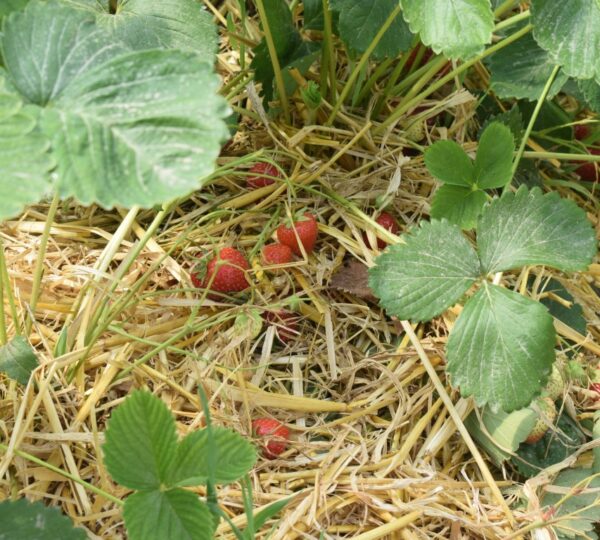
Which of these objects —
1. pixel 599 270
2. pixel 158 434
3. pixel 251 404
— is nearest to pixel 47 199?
pixel 251 404

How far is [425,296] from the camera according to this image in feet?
3.39

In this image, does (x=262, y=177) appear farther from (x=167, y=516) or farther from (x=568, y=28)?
(x=167, y=516)

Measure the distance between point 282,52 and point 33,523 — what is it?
0.81 meters

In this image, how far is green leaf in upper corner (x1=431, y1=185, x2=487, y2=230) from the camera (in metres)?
1.15

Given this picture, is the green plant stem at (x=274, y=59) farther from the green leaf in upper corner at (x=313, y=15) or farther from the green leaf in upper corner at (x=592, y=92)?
the green leaf in upper corner at (x=592, y=92)

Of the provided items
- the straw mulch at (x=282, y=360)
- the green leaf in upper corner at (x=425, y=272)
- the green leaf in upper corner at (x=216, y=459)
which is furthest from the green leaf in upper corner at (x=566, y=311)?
the green leaf in upper corner at (x=216, y=459)

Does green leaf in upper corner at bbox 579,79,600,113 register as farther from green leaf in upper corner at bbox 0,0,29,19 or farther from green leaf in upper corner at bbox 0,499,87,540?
green leaf in upper corner at bbox 0,499,87,540

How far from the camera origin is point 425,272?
41.4 inches

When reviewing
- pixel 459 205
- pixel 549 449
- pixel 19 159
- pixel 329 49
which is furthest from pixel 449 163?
pixel 19 159

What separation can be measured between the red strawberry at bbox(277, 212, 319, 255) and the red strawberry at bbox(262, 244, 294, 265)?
0.01 meters

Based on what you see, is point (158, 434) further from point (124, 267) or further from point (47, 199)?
point (47, 199)

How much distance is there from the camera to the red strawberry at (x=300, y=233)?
1198mm

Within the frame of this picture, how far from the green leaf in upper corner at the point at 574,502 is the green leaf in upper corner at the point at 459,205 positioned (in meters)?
0.37

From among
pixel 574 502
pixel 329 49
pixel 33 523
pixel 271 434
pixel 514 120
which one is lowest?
pixel 574 502
